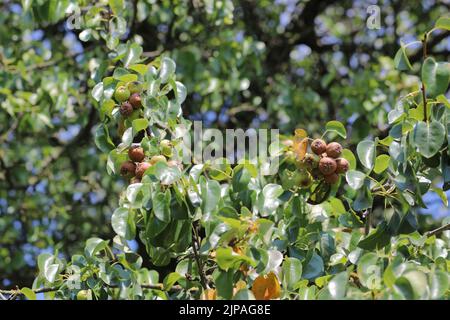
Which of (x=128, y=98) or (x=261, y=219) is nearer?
(x=261, y=219)

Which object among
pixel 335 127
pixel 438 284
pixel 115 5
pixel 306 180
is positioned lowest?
pixel 438 284

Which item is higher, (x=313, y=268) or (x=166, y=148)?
(x=166, y=148)

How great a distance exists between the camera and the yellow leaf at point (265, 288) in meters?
1.37

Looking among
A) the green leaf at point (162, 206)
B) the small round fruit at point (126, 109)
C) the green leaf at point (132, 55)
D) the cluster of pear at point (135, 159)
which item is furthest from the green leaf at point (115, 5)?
the green leaf at point (162, 206)

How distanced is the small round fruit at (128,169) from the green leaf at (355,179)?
1.38ft

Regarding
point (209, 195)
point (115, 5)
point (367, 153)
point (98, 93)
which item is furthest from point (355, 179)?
point (115, 5)

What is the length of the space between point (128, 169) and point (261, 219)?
335mm

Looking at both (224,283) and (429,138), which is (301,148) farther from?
(224,283)

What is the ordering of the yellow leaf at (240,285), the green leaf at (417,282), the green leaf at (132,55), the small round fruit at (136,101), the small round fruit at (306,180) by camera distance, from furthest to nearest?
the green leaf at (132,55)
the small round fruit at (136,101)
the small round fruit at (306,180)
the yellow leaf at (240,285)
the green leaf at (417,282)

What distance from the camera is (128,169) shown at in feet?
5.31

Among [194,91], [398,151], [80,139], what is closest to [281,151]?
[398,151]

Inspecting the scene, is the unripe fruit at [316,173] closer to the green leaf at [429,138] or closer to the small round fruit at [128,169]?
the green leaf at [429,138]

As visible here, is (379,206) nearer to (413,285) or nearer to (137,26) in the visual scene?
(137,26)

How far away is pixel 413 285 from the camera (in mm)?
1128
